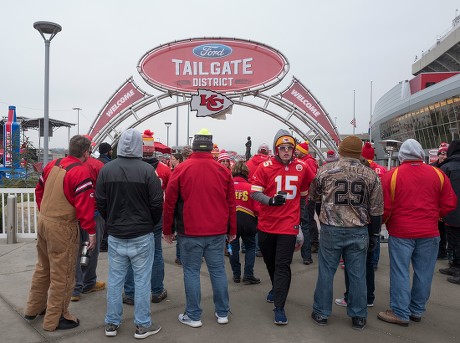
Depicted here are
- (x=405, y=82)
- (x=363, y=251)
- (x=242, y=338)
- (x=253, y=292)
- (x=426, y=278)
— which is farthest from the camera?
(x=405, y=82)

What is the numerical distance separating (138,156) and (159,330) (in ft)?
5.56

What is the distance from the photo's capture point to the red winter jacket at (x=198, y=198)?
3650 millimetres

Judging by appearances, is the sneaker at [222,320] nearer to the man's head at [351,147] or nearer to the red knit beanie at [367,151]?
the man's head at [351,147]

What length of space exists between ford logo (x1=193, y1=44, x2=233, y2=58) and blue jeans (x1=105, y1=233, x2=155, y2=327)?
8.95m

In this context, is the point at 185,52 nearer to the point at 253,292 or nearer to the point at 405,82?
the point at 253,292

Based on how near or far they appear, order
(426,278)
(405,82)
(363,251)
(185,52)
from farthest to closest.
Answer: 1. (405,82)
2. (185,52)
3. (426,278)
4. (363,251)

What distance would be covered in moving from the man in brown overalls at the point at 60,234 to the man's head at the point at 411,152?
3.27m

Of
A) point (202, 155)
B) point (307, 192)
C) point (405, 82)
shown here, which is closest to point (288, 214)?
point (307, 192)

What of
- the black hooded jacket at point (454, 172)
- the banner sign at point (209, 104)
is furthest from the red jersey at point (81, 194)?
the banner sign at point (209, 104)

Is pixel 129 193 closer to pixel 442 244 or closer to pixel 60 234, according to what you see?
pixel 60 234

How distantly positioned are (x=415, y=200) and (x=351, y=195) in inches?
30.8

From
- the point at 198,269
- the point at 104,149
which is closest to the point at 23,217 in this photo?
the point at 104,149

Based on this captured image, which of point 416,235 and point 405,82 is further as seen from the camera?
point 405,82

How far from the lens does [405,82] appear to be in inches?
1780
